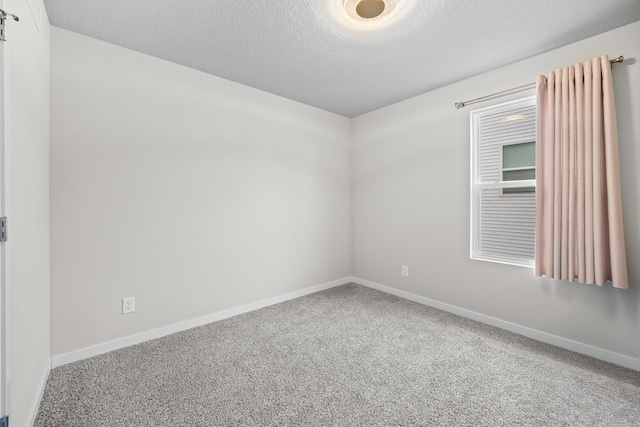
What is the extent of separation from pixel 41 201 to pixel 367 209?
319 cm

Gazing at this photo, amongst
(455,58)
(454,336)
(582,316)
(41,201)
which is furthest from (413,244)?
(41,201)

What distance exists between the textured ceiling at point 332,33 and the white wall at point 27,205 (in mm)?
493

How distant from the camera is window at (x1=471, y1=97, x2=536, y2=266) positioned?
98.5 inches

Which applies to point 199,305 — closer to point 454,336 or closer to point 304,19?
point 454,336

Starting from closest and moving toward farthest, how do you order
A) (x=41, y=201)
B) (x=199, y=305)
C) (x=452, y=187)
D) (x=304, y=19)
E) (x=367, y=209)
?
1. (x=41, y=201)
2. (x=304, y=19)
3. (x=199, y=305)
4. (x=452, y=187)
5. (x=367, y=209)

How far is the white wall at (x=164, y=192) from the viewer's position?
202 centimetres

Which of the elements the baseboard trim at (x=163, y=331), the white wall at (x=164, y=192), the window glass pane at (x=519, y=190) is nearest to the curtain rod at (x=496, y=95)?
the window glass pane at (x=519, y=190)

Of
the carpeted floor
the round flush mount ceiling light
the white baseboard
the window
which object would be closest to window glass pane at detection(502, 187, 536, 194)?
the window

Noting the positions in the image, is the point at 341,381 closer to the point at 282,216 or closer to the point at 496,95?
the point at 282,216

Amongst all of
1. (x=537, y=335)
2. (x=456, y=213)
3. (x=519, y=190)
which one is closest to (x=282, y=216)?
(x=456, y=213)

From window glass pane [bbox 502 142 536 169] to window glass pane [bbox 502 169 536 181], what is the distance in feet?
0.18

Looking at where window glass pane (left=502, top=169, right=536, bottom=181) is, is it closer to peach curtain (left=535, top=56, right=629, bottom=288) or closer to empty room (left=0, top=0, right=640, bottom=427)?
empty room (left=0, top=0, right=640, bottom=427)

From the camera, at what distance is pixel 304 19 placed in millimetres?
1894

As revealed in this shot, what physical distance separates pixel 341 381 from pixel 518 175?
2356mm
